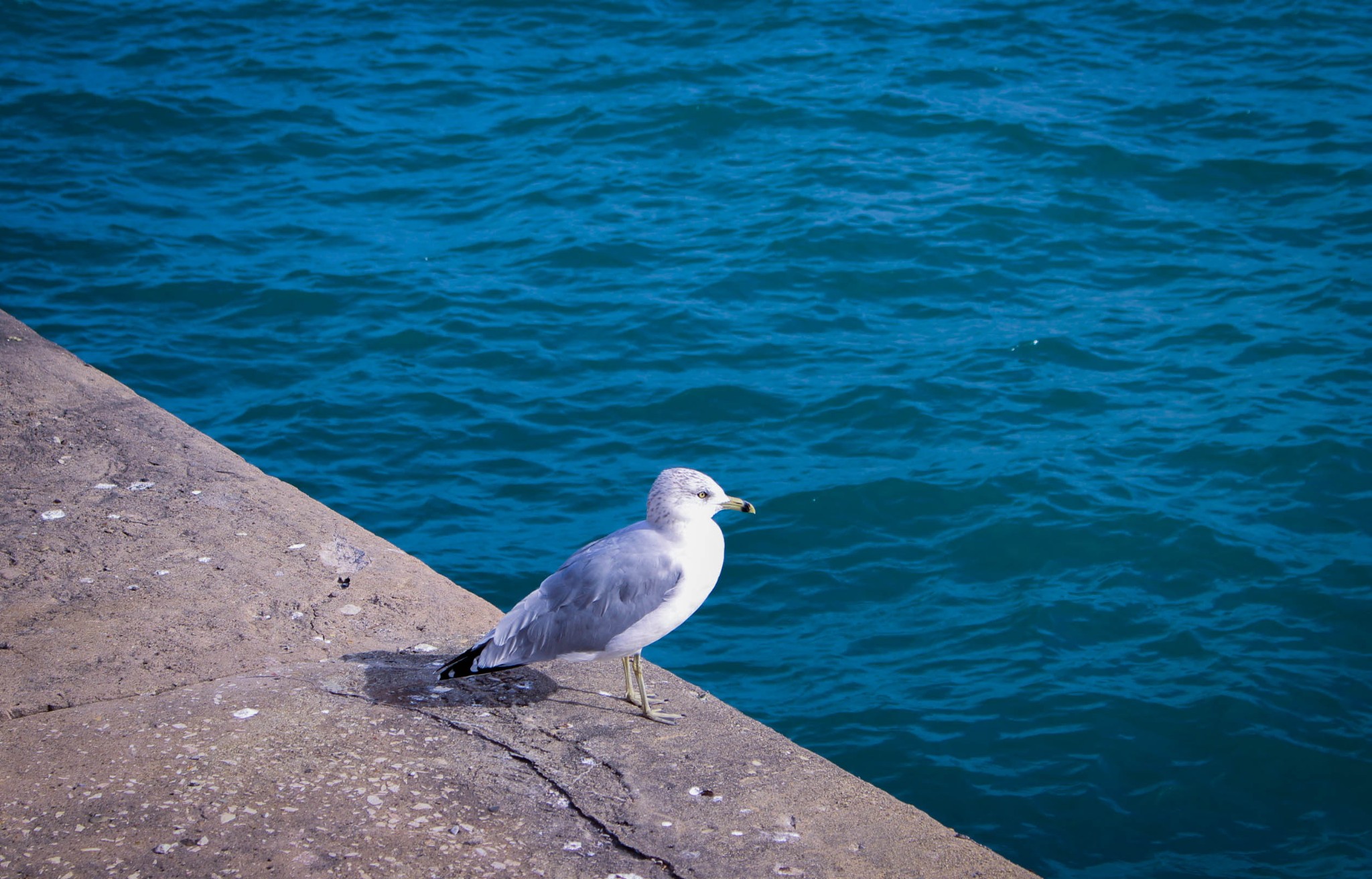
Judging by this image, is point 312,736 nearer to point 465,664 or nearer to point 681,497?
point 465,664

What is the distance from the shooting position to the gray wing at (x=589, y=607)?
3977 mm

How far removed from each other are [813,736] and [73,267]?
7.64 m

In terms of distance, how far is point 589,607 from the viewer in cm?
399

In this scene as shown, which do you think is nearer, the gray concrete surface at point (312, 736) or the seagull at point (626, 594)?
the gray concrete surface at point (312, 736)

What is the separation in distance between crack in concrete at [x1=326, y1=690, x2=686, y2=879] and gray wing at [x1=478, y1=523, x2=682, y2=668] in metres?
0.21

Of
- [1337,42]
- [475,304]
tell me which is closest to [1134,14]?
[1337,42]

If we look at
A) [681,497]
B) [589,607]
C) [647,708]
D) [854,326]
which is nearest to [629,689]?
[647,708]

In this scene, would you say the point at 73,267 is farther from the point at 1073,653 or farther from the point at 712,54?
the point at 1073,653

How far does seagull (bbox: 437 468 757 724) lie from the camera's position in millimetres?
3979

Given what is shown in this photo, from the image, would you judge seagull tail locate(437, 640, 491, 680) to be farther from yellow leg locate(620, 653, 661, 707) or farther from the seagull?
yellow leg locate(620, 653, 661, 707)

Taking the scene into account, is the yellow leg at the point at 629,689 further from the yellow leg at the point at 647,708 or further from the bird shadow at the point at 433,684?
the bird shadow at the point at 433,684

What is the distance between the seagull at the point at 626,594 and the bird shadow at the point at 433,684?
0.13m

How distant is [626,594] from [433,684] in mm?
769

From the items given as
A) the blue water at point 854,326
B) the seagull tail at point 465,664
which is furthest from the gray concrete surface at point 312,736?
the blue water at point 854,326
